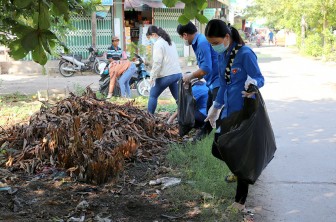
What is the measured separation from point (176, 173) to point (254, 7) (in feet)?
176

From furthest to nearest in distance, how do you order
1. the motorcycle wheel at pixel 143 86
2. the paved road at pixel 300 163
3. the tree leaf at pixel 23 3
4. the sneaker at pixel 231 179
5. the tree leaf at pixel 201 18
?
the motorcycle wheel at pixel 143 86 → the sneaker at pixel 231 179 → the paved road at pixel 300 163 → the tree leaf at pixel 201 18 → the tree leaf at pixel 23 3

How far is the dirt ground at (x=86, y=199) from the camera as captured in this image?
4.07m

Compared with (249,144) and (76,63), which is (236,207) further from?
(76,63)

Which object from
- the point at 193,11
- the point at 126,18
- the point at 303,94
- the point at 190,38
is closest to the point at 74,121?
the point at 190,38

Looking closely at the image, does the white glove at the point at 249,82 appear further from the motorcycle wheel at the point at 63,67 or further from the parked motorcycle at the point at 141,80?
the motorcycle wheel at the point at 63,67

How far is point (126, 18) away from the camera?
69.6 feet

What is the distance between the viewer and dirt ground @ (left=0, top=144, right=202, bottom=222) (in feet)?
13.3

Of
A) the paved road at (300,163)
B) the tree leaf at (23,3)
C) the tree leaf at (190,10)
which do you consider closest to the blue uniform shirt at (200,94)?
the paved road at (300,163)

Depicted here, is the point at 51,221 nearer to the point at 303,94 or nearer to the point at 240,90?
the point at 240,90

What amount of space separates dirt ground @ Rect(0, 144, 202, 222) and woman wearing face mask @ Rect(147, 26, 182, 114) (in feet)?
8.18

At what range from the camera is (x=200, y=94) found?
6.59 metres

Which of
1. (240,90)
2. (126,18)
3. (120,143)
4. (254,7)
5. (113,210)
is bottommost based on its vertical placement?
(113,210)

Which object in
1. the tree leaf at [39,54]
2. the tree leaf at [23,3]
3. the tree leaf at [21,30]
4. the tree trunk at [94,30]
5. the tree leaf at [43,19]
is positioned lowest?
the tree leaf at [39,54]

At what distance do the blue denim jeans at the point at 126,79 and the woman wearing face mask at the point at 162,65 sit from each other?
3182 mm
